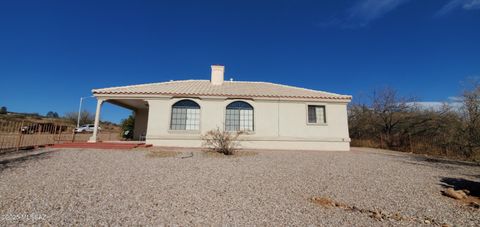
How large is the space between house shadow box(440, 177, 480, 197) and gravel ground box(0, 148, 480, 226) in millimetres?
36

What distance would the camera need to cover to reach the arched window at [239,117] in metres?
14.1

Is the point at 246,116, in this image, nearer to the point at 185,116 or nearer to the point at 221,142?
the point at 221,142

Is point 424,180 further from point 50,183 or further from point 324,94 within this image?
point 50,183

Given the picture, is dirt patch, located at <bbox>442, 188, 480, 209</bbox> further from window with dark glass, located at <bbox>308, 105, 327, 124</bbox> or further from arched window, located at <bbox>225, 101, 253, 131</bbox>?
arched window, located at <bbox>225, 101, 253, 131</bbox>

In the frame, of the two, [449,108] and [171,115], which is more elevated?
[449,108]

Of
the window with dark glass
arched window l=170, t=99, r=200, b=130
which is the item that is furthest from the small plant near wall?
the window with dark glass

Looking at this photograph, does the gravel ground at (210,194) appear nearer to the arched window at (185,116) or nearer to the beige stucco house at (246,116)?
the beige stucco house at (246,116)

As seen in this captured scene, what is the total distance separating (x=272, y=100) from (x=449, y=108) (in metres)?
17.8

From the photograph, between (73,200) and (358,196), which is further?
(358,196)

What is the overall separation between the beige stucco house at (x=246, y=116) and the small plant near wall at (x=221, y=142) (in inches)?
16.8

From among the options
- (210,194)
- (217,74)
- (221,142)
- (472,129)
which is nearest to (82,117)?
(217,74)

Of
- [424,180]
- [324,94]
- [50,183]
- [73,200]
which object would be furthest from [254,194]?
[324,94]

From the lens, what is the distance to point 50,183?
207 inches

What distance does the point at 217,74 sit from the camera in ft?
58.0
